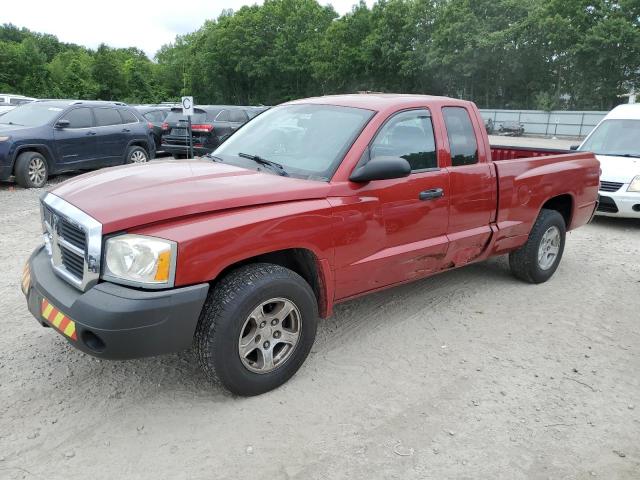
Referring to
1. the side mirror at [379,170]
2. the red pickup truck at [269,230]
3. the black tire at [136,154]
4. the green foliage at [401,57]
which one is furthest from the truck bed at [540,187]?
the green foliage at [401,57]

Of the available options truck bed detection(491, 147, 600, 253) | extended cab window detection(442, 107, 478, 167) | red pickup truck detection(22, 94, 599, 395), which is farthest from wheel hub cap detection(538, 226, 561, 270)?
extended cab window detection(442, 107, 478, 167)

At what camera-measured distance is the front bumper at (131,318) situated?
Result: 2639mm

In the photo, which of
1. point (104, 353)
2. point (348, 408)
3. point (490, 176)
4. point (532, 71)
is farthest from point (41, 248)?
point (532, 71)

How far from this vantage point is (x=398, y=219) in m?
3.81

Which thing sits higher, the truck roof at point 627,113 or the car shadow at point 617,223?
the truck roof at point 627,113

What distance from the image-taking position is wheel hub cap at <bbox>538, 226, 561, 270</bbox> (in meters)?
5.45

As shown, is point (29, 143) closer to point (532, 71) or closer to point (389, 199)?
point (389, 199)

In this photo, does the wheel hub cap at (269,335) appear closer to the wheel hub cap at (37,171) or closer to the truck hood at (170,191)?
the truck hood at (170,191)

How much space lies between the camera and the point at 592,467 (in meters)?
2.79

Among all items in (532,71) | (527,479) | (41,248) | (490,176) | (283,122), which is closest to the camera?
(527,479)

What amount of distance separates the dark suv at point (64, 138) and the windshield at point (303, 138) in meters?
6.91

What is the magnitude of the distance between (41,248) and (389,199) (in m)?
2.39

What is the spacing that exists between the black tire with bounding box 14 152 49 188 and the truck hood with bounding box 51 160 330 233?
7.10 meters

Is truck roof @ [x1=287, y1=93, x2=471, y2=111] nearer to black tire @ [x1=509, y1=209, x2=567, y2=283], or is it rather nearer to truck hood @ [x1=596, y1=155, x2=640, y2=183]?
black tire @ [x1=509, y1=209, x2=567, y2=283]
